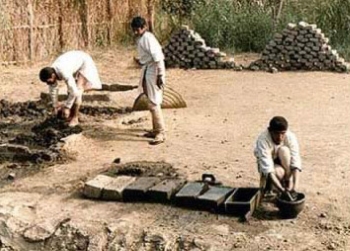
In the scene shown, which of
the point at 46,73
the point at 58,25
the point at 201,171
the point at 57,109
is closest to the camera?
the point at 201,171

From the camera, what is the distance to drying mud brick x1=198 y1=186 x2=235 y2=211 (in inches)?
249

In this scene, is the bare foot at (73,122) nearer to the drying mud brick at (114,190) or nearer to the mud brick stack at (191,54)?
the drying mud brick at (114,190)

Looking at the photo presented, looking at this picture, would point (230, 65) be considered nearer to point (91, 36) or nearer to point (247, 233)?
point (91, 36)

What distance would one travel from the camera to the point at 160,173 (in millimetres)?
7516

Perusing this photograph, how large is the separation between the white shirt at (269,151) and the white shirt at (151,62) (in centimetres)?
253

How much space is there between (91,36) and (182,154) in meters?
8.82

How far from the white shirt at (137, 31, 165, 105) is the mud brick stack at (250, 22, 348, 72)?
632 cm

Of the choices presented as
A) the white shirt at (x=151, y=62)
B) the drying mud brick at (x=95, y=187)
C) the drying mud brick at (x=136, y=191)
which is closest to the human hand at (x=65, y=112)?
the white shirt at (x=151, y=62)

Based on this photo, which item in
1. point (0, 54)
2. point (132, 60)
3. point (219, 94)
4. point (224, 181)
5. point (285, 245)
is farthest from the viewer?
point (132, 60)

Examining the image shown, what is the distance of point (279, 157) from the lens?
635 centimetres

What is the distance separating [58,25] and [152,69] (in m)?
7.46

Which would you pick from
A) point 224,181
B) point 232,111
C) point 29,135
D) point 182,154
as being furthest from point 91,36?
point 224,181

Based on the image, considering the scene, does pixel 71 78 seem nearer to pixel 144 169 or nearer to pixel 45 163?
pixel 45 163

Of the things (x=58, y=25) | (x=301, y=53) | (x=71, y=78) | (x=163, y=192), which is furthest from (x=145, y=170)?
(x=58, y=25)
